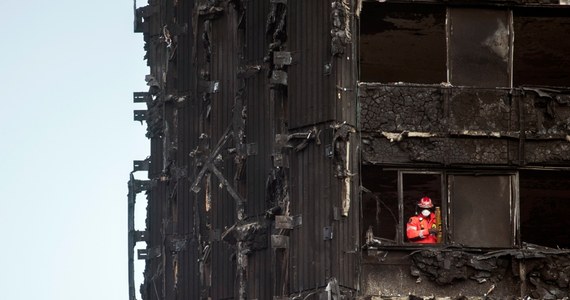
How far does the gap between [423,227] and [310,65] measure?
5659 millimetres

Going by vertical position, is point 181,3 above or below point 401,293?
above

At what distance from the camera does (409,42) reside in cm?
9331

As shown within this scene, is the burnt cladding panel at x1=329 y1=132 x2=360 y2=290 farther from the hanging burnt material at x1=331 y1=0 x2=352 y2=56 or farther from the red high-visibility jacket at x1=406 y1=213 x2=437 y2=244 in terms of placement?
the hanging burnt material at x1=331 y1=0 x2=352 y2=56

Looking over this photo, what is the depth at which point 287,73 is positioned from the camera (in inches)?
3664

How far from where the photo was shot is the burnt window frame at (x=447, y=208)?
91.8 metres

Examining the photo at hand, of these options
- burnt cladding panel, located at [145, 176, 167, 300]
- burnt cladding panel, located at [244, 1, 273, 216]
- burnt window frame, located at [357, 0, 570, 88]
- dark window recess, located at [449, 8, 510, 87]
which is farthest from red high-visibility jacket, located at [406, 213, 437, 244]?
burnt cladding panel, located at [145, 176, 167, 300]

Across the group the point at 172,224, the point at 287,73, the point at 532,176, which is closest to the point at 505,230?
the point at 532,176

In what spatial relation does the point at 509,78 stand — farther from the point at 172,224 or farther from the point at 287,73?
the point at 172,224

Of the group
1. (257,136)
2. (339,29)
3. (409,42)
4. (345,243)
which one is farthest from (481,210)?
(257,136)

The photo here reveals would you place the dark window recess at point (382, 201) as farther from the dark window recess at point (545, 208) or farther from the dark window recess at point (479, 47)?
the dark window recess at point (545, 208)

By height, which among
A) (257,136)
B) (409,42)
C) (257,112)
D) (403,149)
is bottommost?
(403,149)

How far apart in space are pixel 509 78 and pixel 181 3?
14.9 metres

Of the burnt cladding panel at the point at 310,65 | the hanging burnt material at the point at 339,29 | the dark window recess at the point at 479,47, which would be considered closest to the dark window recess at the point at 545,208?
the dark window recess at the point at 479,47

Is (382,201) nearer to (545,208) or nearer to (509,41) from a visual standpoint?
(545,208)
